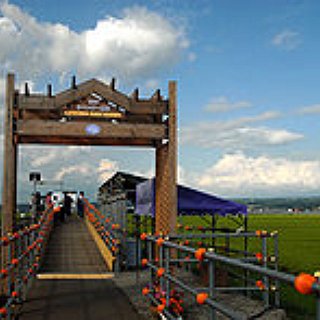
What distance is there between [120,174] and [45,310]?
2280 centimetres

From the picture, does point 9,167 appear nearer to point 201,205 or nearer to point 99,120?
point 99,120

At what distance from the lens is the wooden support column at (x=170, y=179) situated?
1071 centimetres

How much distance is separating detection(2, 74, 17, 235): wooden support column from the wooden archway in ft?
0.07

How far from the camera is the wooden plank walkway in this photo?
7.13m

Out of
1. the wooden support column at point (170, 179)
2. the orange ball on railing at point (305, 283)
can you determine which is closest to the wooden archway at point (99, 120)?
the wooden support column at point (170, 179)

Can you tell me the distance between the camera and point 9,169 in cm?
998

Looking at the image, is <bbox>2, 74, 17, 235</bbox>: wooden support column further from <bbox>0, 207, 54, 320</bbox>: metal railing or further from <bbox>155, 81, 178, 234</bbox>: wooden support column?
<bbox>155, 81, 178, 234</bbox>: wooden support column

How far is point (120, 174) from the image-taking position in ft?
98.9

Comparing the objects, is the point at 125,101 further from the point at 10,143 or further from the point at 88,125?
the point at 10,143

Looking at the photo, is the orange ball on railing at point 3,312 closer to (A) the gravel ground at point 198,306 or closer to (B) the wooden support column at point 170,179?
(A) the gravel ground at point 198,306

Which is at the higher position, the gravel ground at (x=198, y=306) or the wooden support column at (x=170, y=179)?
the wooden support column at (x=170, y=179)

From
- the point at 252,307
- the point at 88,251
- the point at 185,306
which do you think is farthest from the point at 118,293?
the point at 88,251

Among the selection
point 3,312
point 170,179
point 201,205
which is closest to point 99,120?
point 170,179

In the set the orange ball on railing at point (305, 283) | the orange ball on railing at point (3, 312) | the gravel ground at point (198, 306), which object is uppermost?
the orange ball on railing at point (305, 283)
